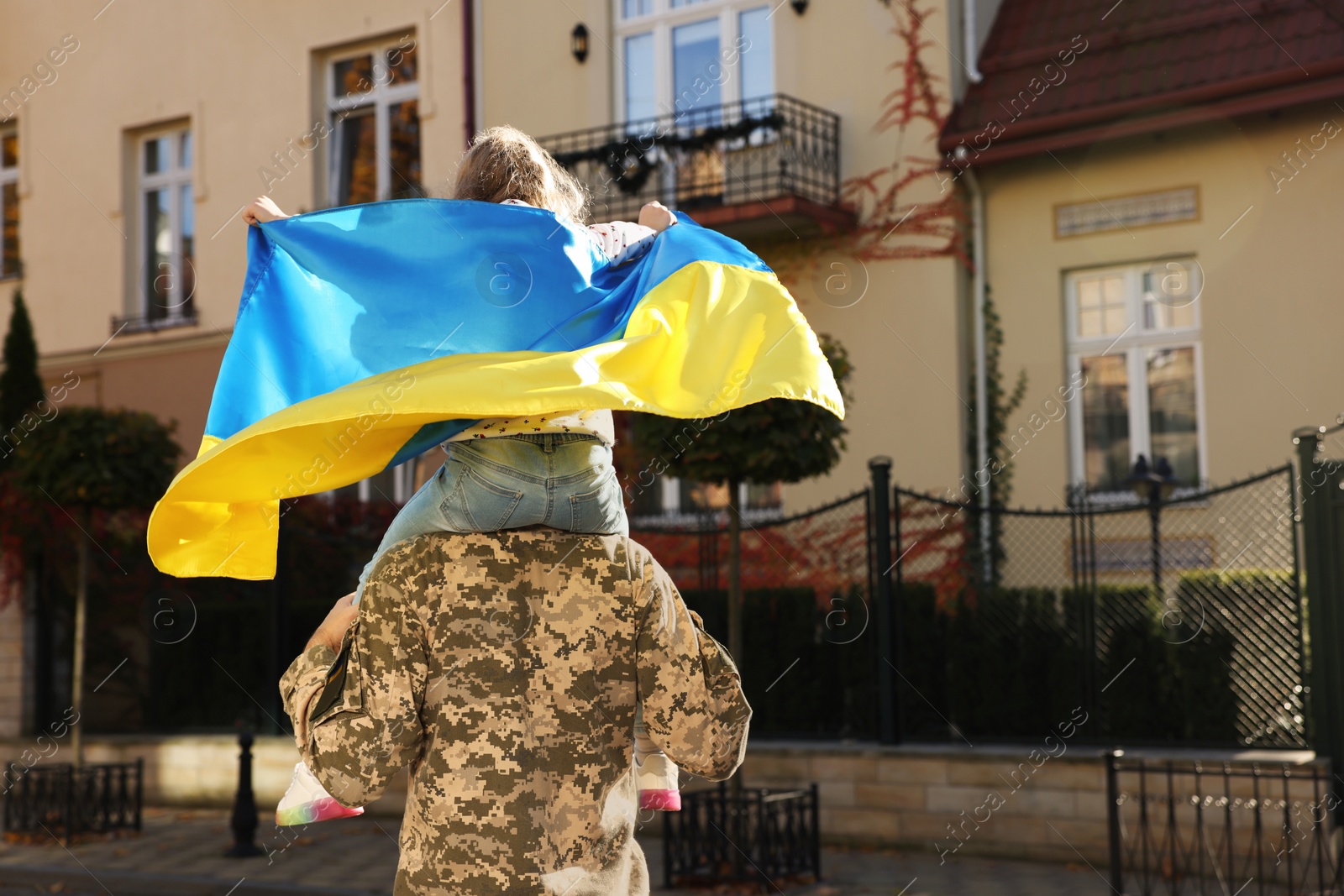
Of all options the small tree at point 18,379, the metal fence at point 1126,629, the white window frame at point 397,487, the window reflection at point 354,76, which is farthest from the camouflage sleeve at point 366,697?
A: the window reflection at point 354,76

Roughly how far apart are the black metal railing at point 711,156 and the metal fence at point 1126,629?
419 cm

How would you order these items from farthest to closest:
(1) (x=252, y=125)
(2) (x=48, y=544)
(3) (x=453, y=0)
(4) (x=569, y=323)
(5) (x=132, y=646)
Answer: (1) (x=252, y=125)
(3) (x=453, y=0)
(5) (x=132, y=646)
(2) (x=48, y=544)
(4) (x=569, y=323)

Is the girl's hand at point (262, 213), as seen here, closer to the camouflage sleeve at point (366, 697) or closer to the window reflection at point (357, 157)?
the camouflage sleeve at point (366, 697)

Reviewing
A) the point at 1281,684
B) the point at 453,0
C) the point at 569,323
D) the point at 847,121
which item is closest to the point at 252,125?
the point at 453,0

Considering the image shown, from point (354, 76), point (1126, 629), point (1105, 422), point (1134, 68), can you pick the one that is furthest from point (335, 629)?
point (354, 76)

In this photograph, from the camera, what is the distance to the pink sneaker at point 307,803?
2.53 metres

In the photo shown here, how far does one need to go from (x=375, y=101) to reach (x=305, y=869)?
429 inches

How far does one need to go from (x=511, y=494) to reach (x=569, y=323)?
15.2 inches

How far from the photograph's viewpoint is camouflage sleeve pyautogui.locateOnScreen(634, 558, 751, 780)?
8.40ft

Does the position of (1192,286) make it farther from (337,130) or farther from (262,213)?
(262,213)

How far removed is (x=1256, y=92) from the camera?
1207 centimetres

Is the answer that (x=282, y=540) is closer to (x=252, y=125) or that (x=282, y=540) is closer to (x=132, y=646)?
(x=132, y=646)

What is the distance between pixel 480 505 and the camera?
2502 millimetres

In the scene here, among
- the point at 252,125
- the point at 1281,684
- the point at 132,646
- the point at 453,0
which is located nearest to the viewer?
the point at 1281,684
